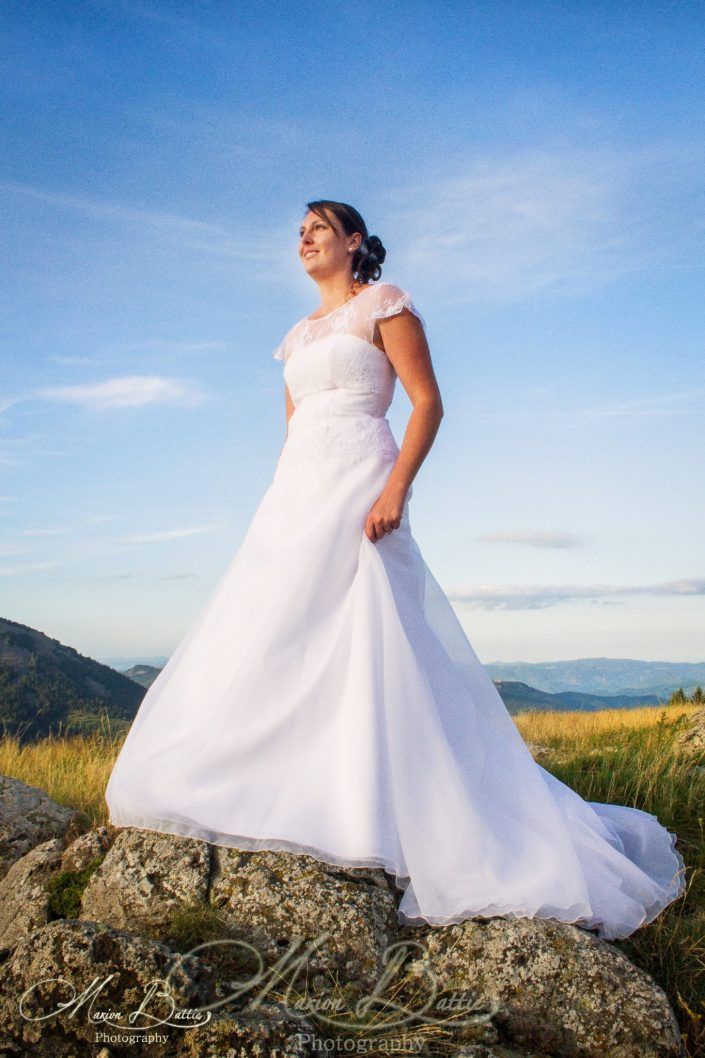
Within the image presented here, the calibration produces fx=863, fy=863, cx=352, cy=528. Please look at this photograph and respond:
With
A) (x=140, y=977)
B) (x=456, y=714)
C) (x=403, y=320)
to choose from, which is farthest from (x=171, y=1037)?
(x=403, y=320)

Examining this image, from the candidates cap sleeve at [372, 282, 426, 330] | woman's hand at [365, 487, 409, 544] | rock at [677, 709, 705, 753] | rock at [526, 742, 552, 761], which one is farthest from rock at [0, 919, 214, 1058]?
rock at [677, 709, 705, 753]

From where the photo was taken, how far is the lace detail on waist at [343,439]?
5.82 m

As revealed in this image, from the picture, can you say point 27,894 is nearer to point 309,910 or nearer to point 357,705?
point 309,910

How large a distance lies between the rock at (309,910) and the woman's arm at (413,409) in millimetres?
2036

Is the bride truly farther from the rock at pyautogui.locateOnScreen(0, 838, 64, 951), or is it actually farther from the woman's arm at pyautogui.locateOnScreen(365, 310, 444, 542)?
the rock at pyautogui.locateOnScreen(0, 838, 64, 951)

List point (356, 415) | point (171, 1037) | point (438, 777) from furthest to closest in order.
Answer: point (356, 415) < point (438, 777) < point (171, 1037)

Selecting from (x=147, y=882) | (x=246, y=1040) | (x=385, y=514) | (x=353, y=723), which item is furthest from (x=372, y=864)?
(x=385, y=514)

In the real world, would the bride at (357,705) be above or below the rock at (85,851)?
above

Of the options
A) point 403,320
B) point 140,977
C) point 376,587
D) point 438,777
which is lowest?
point 140,977

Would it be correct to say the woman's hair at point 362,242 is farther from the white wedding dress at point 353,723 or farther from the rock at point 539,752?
the rock at point 539,752

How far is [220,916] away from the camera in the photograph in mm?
4609

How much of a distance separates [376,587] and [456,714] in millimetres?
965

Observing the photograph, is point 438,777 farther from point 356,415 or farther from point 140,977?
point 356,415

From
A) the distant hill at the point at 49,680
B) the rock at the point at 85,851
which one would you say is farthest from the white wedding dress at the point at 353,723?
the distant hill at the point at 49,680
